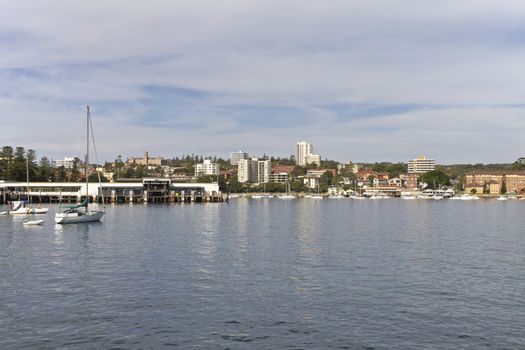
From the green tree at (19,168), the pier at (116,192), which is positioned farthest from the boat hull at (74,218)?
the green tree at (19,168)

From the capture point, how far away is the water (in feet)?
71.8

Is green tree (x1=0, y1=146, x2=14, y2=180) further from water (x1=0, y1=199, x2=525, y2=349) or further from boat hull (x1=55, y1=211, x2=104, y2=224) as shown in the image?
water (x1=0, y1=199, x2=525, y2=349)

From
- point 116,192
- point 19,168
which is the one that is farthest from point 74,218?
point 19,168

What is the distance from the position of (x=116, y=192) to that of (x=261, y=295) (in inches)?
5818

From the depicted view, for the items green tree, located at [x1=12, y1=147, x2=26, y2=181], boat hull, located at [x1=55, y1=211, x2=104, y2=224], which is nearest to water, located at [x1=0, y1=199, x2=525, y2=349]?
boat hull, located at [x1=55, y1=211, x2=104, y2=224]

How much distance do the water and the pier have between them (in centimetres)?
11081

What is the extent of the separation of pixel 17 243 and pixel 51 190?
393ft

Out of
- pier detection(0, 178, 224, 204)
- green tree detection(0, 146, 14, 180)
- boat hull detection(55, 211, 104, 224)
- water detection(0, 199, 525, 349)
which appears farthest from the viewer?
green tree detection(0, 146, 14, 180)

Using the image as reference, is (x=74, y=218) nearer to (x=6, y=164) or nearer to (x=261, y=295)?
(x=261, y=295)

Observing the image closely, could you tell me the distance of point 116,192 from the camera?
169 meters

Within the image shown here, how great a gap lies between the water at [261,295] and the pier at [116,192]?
111 metres

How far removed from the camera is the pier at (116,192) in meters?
156

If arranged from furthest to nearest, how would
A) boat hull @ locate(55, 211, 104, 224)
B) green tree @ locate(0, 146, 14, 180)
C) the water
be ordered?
green tree @ locate(0, 146, 14, 180) < boat hull @ locate(55, 211, 104, 224) < the water

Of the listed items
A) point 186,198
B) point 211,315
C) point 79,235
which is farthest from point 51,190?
point 211,315
